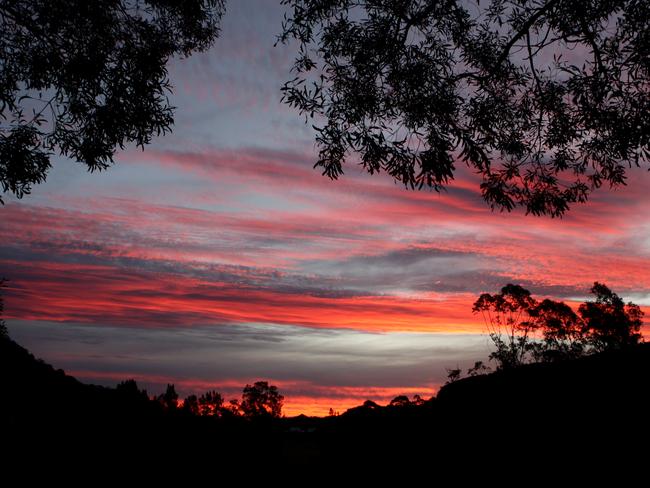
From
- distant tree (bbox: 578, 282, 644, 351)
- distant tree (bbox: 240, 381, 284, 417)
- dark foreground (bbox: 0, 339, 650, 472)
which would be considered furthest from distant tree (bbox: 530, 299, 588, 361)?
dark foreground (bbox: 0, 339, 650, 472)

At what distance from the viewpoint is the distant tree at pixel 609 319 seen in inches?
1390

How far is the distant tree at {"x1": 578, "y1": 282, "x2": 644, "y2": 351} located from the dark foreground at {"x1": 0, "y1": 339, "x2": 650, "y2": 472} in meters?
28.5

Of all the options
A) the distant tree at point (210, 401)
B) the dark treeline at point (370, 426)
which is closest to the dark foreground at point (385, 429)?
the dark treeline at point (370, 426)

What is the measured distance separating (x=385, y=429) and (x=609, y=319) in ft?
102

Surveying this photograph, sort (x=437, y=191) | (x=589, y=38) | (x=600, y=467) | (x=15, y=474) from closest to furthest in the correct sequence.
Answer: (x=600, y=467) → (x=15, y=474) → (x=437, y=191) → (x=589, y=38)

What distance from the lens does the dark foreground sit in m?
6.61

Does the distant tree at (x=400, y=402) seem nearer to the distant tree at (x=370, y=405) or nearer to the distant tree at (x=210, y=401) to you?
the distant tree at (x=370, y=405)

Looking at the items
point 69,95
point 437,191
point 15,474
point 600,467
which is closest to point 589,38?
point 437,191

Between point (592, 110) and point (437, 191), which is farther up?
point (592, 110)

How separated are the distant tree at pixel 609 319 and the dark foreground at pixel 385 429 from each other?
2852 centimetres

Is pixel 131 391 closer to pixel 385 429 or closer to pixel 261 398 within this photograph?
pixel 385 429

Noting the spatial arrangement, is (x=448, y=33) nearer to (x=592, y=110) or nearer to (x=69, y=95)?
(x=592, y=110)

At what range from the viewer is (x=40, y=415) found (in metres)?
9.46

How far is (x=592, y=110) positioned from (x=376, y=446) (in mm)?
10735
